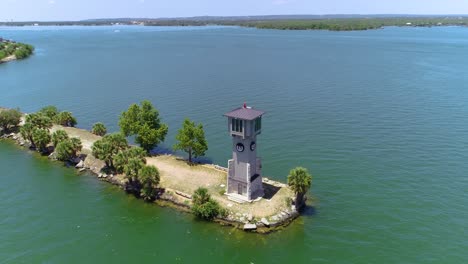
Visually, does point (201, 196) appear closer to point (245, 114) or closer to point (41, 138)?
point (245, 114)

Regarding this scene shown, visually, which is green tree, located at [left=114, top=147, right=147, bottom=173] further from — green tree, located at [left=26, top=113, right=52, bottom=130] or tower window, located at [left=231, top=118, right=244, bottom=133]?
green tree, located at [left=26, top=113, right=52, bottom=130]

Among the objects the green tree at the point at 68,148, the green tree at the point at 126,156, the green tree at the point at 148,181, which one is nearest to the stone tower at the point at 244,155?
the green tree at the point at 148,181

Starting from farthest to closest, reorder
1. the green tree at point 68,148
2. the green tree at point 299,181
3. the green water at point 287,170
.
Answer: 1. the green tree at point 68,148
2. the green tree at point 299,181
3. the green water at point 287,170

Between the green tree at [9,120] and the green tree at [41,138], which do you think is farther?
the green tree at [9,120]

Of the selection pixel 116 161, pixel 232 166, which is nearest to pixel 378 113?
pixel 232 166

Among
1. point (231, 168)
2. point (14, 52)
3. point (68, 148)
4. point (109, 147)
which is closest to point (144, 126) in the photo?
point (109, 147)

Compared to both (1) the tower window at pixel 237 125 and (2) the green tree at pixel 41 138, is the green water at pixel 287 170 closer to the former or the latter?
(2) the green tree at pixel 41 138

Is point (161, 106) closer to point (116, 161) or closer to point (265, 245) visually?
point (116, 161)
